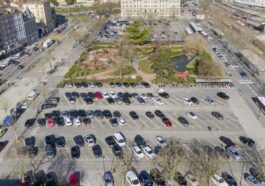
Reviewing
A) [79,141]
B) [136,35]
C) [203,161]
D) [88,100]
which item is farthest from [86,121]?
[136,35]

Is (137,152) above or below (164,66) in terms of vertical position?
below

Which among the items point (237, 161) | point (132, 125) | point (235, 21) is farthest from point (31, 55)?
point (235, 21)

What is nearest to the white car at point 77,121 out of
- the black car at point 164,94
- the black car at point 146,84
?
the black car at point 164,94

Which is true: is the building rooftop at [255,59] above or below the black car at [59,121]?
above

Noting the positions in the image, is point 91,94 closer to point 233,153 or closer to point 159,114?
point 159,114

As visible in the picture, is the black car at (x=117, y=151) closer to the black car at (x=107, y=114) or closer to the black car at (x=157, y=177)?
the black car at (x=157, y=177)

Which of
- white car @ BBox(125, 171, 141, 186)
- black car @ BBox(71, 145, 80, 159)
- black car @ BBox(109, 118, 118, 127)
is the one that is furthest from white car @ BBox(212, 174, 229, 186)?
black car @ BBox(109, 118, 118, 127)
